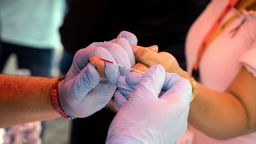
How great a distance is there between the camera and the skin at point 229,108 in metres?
0.93

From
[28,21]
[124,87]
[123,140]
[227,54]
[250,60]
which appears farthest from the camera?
[28,21]

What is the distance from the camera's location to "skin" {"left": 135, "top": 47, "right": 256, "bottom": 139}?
0.93m

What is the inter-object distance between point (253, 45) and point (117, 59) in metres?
0.36

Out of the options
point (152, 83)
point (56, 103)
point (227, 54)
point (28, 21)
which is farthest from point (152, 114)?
point (28, 21)

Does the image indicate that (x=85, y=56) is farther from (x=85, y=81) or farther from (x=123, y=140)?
(x=123, y=140)

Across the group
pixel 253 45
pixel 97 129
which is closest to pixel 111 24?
pixel 97 129

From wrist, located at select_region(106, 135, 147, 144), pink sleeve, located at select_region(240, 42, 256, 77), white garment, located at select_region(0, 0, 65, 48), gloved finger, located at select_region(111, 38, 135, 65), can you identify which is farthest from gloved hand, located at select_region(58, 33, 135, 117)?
white garment, located at select_region(0, 0, 65, 48)

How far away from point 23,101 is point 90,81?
26 centimetres

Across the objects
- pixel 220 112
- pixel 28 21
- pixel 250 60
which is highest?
pixel 250 60

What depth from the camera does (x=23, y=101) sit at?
37.8 inches

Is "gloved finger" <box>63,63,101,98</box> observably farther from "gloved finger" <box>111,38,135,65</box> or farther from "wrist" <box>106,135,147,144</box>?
"wrist" <box>106,135,147,144</box>

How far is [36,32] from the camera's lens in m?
2.20

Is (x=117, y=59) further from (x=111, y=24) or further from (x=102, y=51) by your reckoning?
(x=111, y=24)

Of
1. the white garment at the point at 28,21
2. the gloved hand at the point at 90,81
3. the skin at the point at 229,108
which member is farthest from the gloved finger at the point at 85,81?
the white garment at the point at 28,21
